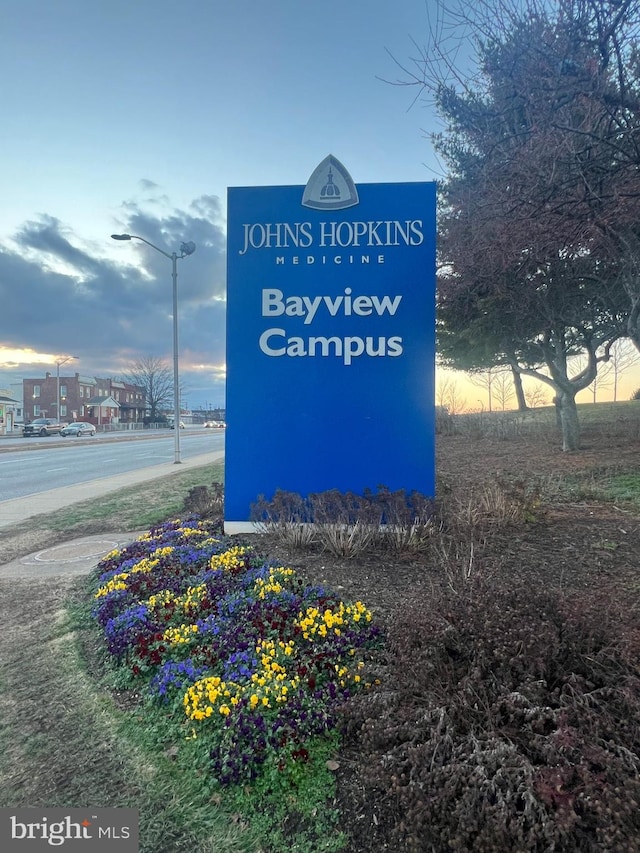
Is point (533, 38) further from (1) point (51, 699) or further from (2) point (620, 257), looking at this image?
(1) point (51, 699)

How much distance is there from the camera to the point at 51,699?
2871 mm

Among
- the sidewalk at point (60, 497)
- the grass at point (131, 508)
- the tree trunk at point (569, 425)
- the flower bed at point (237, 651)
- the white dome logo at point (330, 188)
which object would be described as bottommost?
the sidewalk at point (60, 497)

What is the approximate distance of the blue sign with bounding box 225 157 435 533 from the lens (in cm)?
551

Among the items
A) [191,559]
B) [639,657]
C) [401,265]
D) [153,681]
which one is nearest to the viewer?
[639,657]

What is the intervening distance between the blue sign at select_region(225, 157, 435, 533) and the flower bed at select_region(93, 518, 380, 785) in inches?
60.9

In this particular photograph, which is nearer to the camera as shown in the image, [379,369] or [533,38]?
[533,38]

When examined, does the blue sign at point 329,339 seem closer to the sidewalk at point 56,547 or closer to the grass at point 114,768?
the sidewalk at point 56,547

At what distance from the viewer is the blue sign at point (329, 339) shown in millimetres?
5508

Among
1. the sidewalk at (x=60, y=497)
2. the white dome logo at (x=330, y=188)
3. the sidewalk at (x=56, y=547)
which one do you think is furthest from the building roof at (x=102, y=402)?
the white dome logo at (x=330, y=188)

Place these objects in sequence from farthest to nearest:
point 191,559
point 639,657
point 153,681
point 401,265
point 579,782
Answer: point 401,265, point 191,559, point 153,681, point 639,657, point 579,782

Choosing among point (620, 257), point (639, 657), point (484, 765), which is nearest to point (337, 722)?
point (484, 765)

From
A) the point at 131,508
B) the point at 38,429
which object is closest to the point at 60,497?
the point at 131,508

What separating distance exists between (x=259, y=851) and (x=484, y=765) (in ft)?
2.79

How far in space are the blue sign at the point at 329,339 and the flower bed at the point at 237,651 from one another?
5.07 ft
